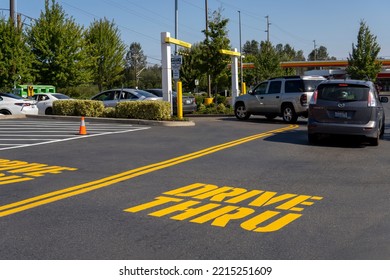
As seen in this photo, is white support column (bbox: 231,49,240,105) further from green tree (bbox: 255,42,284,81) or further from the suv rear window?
green tree (bbox: 255,42,284,81)

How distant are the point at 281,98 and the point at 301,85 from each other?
3.15 ft

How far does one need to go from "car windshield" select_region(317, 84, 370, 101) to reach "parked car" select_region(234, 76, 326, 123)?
6.12 metres

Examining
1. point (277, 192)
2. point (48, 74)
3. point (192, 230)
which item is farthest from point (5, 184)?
point (48, 74)

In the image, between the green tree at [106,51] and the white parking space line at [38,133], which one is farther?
the green tree at [106,51]

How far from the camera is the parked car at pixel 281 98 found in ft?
60.3


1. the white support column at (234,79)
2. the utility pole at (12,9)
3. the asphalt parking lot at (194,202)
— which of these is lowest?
the asphalt parking lot at (194,202)

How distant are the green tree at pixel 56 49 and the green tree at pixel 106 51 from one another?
342 inches

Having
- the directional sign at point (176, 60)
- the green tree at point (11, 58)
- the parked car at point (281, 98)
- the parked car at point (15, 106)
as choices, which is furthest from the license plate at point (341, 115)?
the green tree at point (11, 58)

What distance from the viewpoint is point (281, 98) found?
19.0 metres

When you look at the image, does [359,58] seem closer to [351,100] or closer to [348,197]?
[351,100]

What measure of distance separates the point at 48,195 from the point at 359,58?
51015 millimetres

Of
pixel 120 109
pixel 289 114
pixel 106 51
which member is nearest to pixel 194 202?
pixel 289 114

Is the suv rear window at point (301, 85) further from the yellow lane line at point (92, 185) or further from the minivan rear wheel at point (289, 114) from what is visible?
the yellow lane line at point (92, 185)

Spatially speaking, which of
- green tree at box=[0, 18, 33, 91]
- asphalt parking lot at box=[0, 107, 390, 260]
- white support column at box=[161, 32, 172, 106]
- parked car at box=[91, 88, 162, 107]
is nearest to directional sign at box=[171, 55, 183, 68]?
white support column at box=[161, 32, 172, 106]
